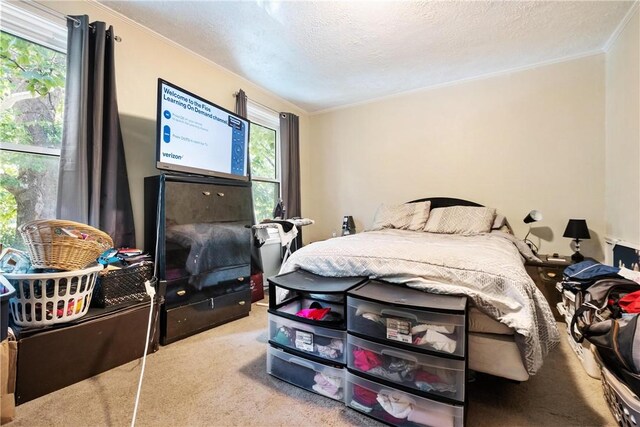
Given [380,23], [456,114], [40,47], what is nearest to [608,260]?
[456,114]

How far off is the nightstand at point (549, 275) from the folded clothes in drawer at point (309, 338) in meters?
2.05

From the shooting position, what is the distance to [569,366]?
169cm

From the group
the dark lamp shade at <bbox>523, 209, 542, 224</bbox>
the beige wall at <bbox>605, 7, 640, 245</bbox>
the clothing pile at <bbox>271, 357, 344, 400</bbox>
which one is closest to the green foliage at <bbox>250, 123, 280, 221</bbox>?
the clothing pile at <bbox>271, 357, 344, 400</bbox>

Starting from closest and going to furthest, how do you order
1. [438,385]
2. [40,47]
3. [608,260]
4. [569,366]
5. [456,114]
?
[438,385]
[569,366]
[40,47]
[608,260]
[456,114]

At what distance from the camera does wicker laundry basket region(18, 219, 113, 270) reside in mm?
1375

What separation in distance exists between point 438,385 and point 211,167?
7.11 feet

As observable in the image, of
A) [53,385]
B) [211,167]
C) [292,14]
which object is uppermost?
[292,14]

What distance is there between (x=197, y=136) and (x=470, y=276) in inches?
84.3

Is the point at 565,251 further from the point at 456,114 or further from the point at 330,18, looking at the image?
the point at 330,18

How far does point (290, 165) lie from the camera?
373 cm

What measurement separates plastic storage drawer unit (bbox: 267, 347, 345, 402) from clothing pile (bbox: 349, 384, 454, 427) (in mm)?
108

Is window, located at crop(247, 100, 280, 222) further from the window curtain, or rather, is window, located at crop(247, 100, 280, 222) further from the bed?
the bed

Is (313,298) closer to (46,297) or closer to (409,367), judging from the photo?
(409,367)

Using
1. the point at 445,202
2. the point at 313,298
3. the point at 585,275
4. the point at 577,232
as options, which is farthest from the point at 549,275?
the point at 313,298
